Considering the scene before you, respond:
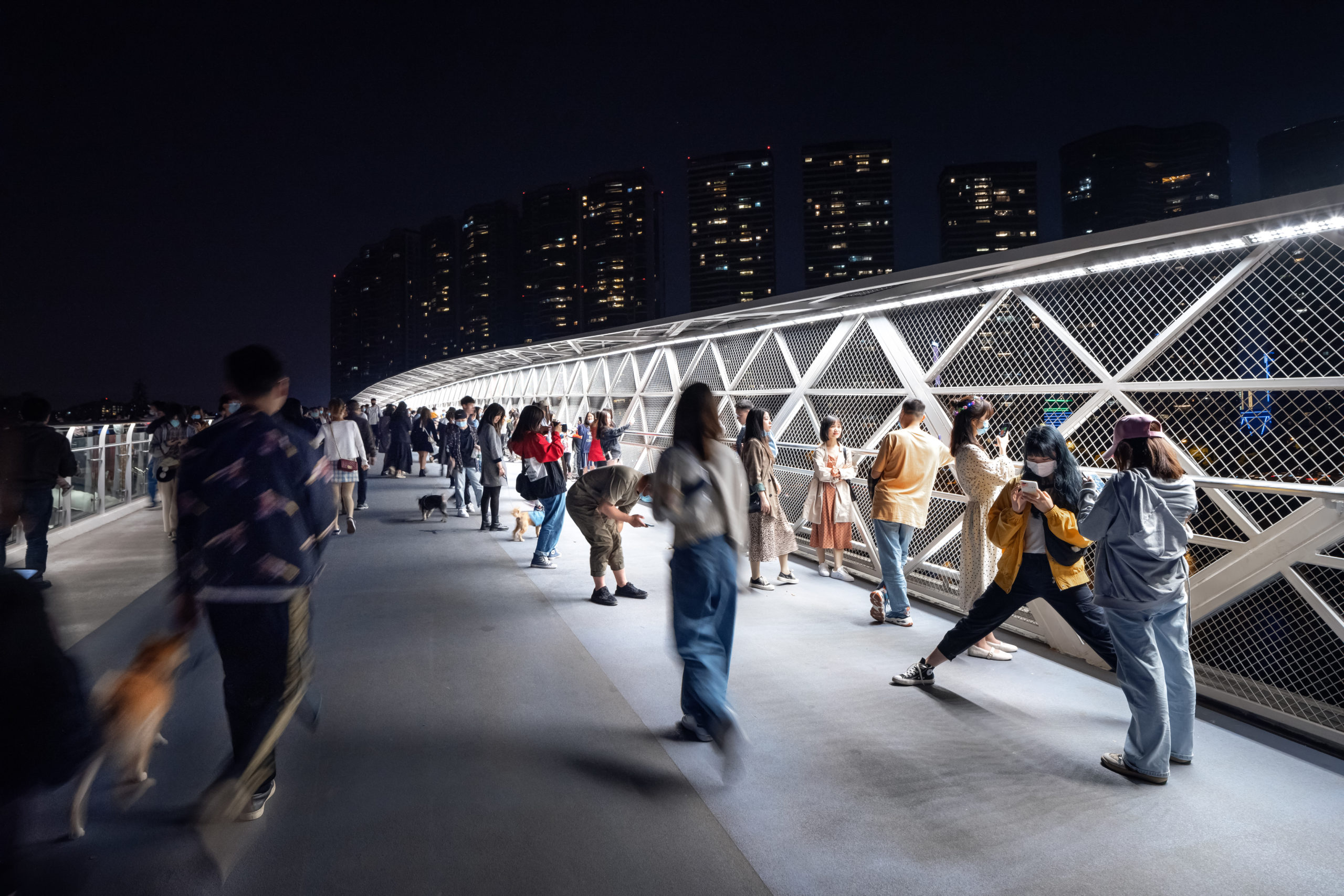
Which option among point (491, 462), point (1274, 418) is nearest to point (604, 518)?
point (491, 462)

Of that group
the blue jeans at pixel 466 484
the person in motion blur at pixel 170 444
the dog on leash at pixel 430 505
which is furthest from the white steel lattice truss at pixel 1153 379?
the person in motion blur at pixel 170 444

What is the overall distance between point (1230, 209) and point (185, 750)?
5.81 metres

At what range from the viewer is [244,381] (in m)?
2.64

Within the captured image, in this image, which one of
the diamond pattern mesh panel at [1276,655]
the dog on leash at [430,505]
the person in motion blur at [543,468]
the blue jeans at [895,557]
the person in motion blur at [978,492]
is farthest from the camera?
the dog on leash at [430,505]

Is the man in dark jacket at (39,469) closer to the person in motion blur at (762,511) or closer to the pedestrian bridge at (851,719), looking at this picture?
the pedestrian bridge at (851,719)

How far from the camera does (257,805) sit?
9.34 ft

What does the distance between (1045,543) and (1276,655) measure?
877 centimetres

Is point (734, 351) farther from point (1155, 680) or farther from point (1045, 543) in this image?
point (1155, 680)

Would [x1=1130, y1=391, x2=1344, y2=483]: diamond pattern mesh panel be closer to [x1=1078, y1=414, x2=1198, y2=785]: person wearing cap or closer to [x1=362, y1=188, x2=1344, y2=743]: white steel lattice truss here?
[x1=362, y1=188, x2=1344, y2=743]: white steel lattice truss

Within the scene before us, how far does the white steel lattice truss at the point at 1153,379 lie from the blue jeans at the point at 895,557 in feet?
2.38

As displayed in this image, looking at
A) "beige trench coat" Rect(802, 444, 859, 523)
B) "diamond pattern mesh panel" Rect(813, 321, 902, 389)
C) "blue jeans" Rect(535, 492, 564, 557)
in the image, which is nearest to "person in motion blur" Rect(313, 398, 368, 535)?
"blue jeans" Rect(535, 492, 564, 557)

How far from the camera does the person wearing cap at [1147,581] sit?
3023 millimetres

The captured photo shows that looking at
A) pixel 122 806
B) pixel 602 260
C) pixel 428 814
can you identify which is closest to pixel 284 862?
pixel 428 814

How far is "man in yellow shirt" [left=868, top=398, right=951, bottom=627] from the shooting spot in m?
5.46
